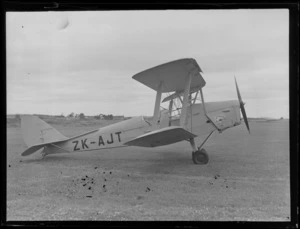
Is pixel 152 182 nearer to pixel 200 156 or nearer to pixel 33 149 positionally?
pixel 200 156

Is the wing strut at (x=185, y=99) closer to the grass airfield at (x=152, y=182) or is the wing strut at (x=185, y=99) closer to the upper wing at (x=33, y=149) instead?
the grass airfield at (x=152, y=182)

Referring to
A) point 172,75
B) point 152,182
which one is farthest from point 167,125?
point 152,182

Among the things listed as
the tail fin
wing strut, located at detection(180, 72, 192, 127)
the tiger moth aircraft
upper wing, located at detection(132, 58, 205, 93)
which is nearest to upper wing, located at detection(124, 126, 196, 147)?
the tiger moth aircraft
